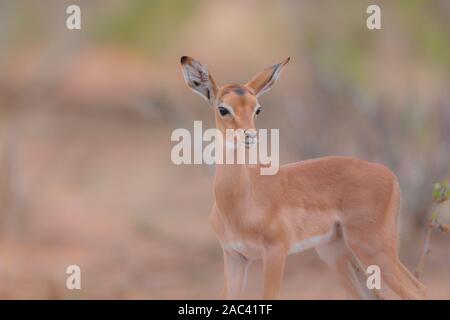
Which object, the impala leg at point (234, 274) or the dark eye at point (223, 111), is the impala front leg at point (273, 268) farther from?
the dark eye at point (223, 111)

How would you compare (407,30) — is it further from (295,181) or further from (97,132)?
(295,181)

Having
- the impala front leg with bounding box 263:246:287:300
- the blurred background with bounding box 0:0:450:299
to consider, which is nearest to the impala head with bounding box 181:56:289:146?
the impala front leg with bounding box 263:246:287:300

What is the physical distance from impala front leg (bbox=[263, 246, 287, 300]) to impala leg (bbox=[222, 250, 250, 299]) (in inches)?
9.4

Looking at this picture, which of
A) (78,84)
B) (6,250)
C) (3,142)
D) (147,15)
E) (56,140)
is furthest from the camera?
(78,84)

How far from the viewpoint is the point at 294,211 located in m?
5.88

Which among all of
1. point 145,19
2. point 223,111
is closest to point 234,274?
point 223,111

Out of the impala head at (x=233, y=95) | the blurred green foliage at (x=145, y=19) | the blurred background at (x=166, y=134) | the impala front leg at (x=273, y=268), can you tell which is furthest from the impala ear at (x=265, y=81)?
the blurred green foliage at (x=145, y=19)

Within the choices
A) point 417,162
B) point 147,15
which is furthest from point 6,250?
point 417,162

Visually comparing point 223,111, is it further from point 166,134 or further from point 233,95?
point 166,134

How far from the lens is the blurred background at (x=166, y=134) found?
10.3 m

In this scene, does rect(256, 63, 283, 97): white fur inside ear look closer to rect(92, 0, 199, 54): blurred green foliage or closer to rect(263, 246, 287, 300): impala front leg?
rect(263, 246, 287, 300): impala front leg

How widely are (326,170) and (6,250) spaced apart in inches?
257

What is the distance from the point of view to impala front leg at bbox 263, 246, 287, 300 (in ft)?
18.4

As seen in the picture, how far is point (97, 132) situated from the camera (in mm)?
17750
